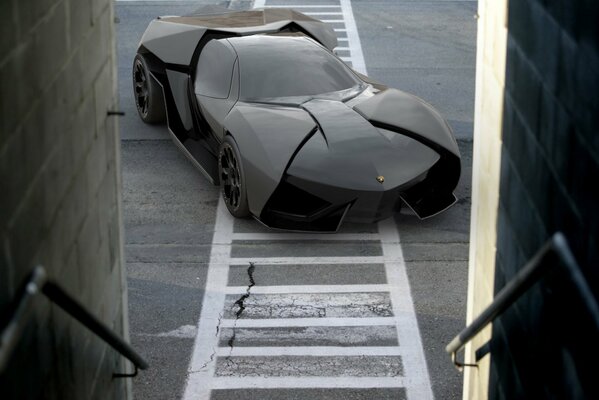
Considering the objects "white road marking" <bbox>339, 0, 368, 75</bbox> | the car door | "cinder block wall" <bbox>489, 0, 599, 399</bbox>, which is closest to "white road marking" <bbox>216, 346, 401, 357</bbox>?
"cinder block wall" <bbox>489, 0, 599, 399</bbox>

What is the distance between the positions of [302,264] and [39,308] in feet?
17.7

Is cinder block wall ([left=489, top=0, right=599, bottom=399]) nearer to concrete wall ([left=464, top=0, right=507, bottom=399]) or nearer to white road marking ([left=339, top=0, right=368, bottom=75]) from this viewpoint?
concrete wall ([left=464, top=0, right=507, bottom=399])

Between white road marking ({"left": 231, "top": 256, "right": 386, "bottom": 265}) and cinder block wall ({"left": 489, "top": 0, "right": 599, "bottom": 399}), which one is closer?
cinder block wall ({"left": 489, "top": 0, "right": 599, "bottom": 399})

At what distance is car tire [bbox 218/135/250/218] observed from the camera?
32.1 ft

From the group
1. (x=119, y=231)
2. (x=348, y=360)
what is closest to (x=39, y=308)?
(x=119, y=231)

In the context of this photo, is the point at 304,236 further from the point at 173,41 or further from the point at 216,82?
the point at 173,41

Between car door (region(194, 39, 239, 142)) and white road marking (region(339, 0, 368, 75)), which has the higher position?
car door (region(194, 39, 239, 142))

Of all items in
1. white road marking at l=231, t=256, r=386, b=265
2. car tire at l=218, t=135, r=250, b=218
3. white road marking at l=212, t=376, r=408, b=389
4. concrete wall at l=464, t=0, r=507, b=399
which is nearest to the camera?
concrete wall at l=464, t=0, r=507, b=399

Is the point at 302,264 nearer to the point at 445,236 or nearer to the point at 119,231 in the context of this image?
the point at 445,236

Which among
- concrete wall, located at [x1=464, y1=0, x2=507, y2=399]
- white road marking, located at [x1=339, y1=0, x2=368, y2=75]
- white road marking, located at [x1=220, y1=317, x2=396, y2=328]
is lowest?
white road marking, located at [x1=339, y1=0, x2=368, y2=75]

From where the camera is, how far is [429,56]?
16797mm

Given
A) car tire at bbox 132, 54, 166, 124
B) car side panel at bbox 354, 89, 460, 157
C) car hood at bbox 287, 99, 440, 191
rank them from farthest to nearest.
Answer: car tire at bbox 132, 54, 166, 124 → car side panel at bbox 354, 89, 460, 157 → car hood at bbox 287, 99, 440, 191

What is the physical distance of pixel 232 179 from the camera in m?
10.0

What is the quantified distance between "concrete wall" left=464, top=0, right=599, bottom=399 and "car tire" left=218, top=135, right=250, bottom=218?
12.2 ft
